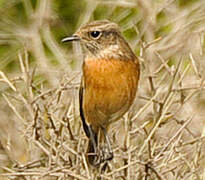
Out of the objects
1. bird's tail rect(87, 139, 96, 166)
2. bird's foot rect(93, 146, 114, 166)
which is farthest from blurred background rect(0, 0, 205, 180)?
bird's tail rect(87, 139, 96, 166)

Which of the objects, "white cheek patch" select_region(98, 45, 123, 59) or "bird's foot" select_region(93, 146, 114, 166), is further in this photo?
"white cheek patch" select_region(98, 45, 123, 59)

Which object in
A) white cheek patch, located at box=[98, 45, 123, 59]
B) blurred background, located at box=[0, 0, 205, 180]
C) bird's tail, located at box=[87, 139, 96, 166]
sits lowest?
bird's tail, located at box=[87, 139, 96, 166]

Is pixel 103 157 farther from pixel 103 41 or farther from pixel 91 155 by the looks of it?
pixel 103 41

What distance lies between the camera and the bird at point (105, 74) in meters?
5.82

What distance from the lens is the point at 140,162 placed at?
446cm

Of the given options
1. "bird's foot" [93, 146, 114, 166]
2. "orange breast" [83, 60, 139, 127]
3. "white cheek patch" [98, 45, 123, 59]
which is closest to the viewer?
"bird's foot" [93, 146, 114, 166]

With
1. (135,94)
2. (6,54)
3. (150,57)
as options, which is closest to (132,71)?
(135,94)

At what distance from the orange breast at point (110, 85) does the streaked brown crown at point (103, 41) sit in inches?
2.7

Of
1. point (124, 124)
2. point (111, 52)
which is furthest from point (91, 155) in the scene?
point (111, 52)

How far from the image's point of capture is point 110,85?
231 inches

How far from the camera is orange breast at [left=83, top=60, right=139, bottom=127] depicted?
581cm

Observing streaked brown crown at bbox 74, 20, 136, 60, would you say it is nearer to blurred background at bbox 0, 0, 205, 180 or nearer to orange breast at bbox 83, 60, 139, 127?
orange breast at bbox 83, 60, 139, 127

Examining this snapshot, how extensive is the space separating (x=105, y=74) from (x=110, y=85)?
0.33ft

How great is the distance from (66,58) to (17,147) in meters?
2.57
